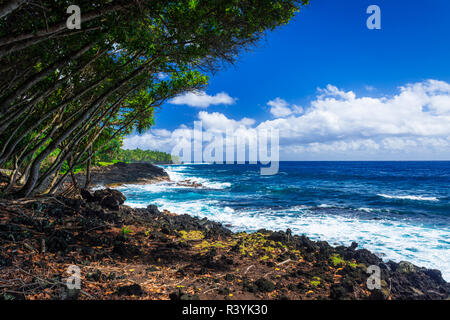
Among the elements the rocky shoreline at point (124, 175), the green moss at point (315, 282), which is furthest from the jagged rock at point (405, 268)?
the rocky shoreline at point (124, 175)

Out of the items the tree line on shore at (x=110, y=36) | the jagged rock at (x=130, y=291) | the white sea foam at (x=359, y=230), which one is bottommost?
the white sea foam at (x=359, y=230)

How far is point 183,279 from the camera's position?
4.50m

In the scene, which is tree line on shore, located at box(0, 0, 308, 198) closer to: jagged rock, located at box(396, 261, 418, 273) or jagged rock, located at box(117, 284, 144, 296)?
jagged rock, located at box(117, 284, 144, 296)

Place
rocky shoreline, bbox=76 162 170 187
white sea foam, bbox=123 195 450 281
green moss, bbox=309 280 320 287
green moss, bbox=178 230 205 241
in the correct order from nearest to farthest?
green moss, bbox=309 280 320 287 → green moss, bbox=178 230 205 241 → white sea foam, bbox=123 195 450 281 → rocky shoreline, bbox=76 162 170 187

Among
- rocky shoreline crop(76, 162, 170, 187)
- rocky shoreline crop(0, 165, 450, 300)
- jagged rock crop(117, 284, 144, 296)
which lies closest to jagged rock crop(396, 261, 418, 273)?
rocky shoreline crop(0, 165, 450, 300)

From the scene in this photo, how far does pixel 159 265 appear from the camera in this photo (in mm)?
5152

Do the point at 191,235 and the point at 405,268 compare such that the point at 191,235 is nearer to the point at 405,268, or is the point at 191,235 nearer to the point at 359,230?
the point at 405,268

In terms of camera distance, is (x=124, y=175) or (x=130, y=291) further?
(x=124, y=175)

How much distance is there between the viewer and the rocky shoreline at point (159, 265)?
3693 millimetres

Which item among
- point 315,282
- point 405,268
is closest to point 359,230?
point 405,268

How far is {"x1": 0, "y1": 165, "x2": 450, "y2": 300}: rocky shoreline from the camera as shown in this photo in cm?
369

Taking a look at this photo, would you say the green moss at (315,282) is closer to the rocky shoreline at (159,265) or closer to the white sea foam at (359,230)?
the rocky shoreline at (159,265)
